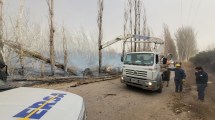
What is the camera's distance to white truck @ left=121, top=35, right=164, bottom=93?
1100 centimetres

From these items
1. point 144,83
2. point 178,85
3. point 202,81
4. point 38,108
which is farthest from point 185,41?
point 38,108

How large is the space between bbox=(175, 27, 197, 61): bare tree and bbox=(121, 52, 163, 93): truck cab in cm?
6040

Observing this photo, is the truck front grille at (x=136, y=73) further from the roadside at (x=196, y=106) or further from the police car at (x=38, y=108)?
the police car at (x=38, y=108)

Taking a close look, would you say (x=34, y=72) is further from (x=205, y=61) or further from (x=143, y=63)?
(x=205, y=61)

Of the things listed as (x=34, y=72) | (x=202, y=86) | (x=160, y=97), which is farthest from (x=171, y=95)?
(x=34, y=72)

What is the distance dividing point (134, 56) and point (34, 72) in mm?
12183

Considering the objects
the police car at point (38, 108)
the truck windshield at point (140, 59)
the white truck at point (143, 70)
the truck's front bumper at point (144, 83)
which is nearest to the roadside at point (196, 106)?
the truck's front bumper at point (144, 83)

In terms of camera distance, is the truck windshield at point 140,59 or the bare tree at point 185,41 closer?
the truck windshield at point 140,59

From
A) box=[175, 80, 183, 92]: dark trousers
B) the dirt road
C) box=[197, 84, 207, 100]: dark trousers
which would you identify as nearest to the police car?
the dirt road

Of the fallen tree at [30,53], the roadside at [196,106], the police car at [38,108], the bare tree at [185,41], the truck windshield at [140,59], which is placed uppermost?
the bare tree at [185,41]

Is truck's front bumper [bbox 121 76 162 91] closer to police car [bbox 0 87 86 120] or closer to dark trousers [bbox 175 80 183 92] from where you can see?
dark trousers [bbox 175 80 183 92]

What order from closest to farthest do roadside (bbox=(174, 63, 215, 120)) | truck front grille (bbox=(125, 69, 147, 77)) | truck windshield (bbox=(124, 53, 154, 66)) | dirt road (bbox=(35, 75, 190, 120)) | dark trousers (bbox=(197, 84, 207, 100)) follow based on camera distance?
dirt road (bbox=(35, 75, 190, 120)), roadside (bbox=(174, 63, 215, 120)), dark trousers (bbox=(197, 84, 207, 100)), truck front grille (bbox=(125, 69, 147, 77)), truck windshield (bbox=(124, 53, 154, 66))

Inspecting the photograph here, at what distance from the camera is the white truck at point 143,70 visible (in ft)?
36.1

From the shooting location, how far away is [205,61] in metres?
34.6
